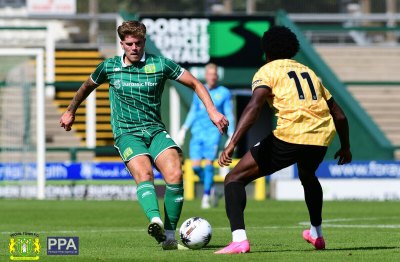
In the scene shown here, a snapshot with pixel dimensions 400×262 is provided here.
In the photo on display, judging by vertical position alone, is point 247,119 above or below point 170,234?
above

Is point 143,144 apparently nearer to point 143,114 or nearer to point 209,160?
point 143,114

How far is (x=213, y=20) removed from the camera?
83.7 ft

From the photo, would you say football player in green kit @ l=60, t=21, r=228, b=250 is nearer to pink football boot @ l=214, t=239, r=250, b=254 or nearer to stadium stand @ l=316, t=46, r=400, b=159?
pink football boot @ l=214, t=239, r=250, b=254

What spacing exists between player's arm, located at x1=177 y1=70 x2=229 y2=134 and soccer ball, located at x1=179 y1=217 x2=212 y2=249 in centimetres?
86

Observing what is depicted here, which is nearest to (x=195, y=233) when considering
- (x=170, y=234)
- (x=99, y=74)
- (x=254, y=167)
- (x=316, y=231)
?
(x=170, y=234)

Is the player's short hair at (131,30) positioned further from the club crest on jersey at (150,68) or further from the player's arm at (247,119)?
the player's arm at (247,119)

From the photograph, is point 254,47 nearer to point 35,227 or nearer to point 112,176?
point 112,176

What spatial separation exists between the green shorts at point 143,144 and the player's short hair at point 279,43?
1.32 meters

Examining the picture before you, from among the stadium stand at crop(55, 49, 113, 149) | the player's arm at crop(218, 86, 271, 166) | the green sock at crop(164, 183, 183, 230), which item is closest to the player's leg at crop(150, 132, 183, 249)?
the green sock at crop(164, 183, 183, 230)

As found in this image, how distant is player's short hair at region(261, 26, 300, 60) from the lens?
32.8 ft

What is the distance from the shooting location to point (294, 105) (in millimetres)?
9836

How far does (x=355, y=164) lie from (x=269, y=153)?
1306cm

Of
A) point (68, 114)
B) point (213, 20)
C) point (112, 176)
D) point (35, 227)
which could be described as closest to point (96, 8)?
point (213, 20)

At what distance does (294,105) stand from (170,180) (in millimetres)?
1444
